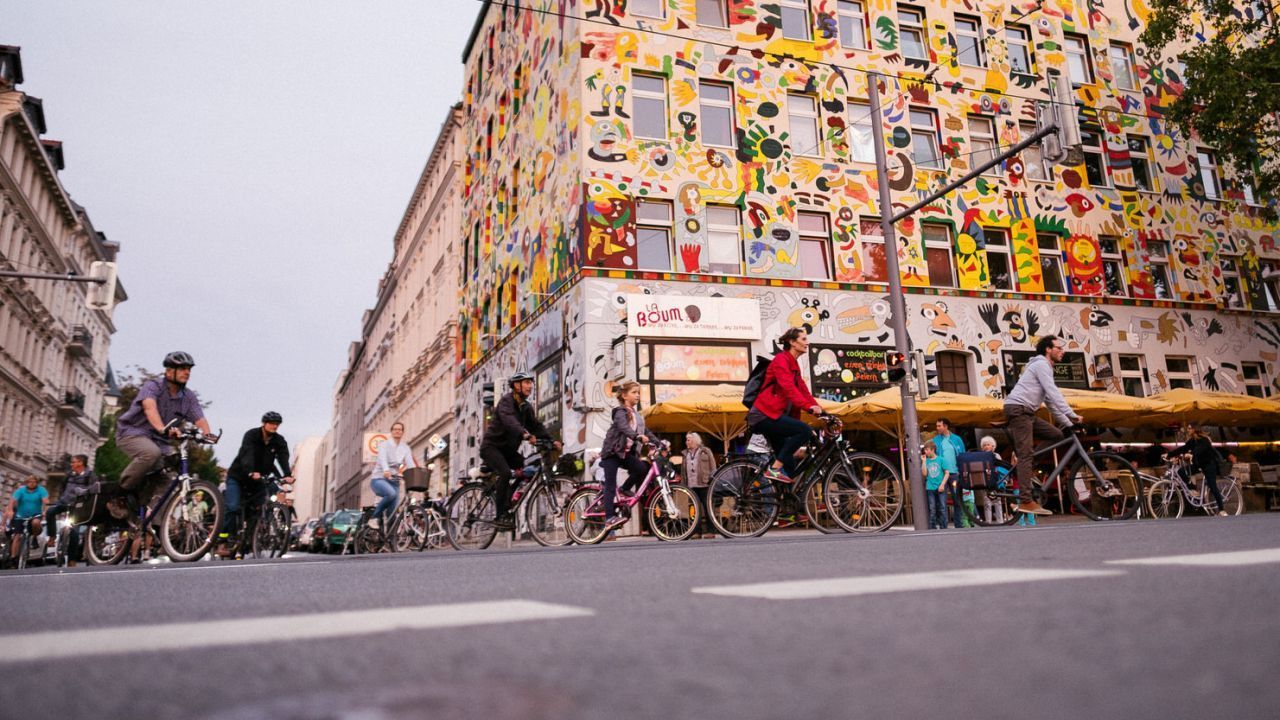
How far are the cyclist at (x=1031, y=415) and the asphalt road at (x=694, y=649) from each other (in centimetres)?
666

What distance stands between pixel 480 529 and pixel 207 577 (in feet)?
19.8

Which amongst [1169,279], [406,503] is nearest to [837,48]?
[1169,279]

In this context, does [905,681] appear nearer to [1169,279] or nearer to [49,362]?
[1169,279]

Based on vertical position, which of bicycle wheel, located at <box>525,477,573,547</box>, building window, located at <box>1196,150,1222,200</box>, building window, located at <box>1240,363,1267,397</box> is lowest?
bicycle wheel, located at <box>525,477,573,547</box>

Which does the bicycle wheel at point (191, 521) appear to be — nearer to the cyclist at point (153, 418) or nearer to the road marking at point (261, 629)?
the cyclist at point (153, 418)

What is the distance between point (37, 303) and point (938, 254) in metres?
44.3

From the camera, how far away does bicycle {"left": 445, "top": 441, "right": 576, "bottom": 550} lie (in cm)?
1001

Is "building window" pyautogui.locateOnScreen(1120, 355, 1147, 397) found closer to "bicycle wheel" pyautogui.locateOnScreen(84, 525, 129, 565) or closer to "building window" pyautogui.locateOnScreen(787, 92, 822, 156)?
"building window" pyautogui.locateOnScreen(787, 92, 822, 156)

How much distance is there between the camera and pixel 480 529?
33.9 feet

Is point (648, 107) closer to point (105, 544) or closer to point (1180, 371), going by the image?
point (1180, 371)

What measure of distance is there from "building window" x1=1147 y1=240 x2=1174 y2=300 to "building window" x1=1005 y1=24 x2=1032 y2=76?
18.9ft

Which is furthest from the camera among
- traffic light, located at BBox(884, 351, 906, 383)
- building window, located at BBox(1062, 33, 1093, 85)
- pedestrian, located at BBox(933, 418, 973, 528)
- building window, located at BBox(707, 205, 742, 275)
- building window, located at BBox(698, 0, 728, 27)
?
building window, located at BBox(1062, 33, 1093, 85)

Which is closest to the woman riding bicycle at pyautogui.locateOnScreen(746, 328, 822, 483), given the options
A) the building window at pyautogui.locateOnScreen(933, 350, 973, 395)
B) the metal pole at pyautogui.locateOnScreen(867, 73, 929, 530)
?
the metal pole at pyautogui.locateOnScreen(867, 73, 929, 530)

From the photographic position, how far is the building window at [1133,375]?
23000 mm
